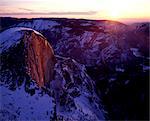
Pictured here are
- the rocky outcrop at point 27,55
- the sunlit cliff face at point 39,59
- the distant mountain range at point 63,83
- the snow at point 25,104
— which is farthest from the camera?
the sunlit cliff face at point 39,59

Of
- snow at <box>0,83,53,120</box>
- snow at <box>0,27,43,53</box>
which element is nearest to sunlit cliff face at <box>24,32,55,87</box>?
snow at <box>0,27,43,53</box>

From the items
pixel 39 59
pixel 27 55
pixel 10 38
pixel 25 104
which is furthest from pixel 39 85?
pixel 10 38

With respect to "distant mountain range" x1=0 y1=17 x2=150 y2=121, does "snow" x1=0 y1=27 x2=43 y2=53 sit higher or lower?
higher

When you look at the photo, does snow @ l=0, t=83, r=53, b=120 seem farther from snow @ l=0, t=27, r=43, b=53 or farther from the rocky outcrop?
snow @ l=0, t=27, r=43, b=53

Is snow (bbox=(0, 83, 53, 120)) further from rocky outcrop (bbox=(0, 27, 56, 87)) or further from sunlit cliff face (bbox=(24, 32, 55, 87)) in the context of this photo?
sunlit cliff face (bbox=(24, 32, 55, 87))

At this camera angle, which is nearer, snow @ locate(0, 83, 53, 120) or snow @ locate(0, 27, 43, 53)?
snow @ locate(0, 83, 53, 120)

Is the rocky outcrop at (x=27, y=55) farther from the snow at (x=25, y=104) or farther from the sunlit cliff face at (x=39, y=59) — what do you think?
the snow at (x=25, y=104)

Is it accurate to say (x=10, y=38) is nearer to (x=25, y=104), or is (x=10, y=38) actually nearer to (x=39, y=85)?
(x=39, y=85)

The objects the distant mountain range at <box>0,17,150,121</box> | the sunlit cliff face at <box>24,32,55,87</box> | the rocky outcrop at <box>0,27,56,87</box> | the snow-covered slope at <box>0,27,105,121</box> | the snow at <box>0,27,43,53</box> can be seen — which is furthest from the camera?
the snow at <box>0,27,43,53</box>

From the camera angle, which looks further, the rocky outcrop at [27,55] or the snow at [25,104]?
the rocky outcrop at [27,55]

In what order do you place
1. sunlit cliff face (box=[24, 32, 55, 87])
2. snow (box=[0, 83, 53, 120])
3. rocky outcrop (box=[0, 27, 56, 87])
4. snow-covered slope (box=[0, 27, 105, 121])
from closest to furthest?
snow (box=[0, 83, 53, 120]), snow-covered slope (box=[0, 27, 105, 121]), rocky outcrop (box=[0, 27, 56, 87]), sunlit cliff face (box=[24, 32, 55, 87])

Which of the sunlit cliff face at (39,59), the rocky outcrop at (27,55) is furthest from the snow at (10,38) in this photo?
the sunlit cliff face at (39,59)
